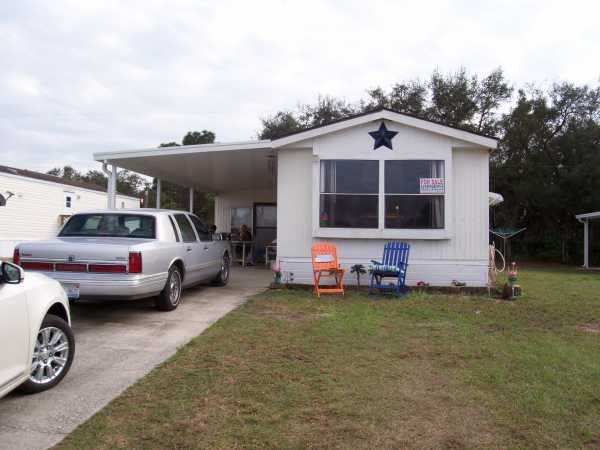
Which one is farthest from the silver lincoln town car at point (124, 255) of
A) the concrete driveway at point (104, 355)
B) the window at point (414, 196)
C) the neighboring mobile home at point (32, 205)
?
the neighboring mobile home at point (32, 205)

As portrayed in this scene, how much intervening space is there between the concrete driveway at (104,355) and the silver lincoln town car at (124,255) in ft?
1.38

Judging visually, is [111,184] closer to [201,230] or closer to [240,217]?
[201,230]

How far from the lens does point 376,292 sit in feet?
28.8

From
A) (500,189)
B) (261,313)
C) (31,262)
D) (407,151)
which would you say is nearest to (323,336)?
(261,313)

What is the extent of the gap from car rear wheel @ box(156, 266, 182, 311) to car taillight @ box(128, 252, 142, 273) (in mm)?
940

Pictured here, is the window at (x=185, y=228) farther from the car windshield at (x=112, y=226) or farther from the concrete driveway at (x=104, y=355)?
the concrete driveway at (x=104, y=355)

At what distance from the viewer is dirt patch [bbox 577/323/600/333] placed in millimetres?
6094

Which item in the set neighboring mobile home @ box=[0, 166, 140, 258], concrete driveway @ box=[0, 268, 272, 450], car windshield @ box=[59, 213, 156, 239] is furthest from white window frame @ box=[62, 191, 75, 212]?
car windshield @ box=[59, 213, 156, 239]

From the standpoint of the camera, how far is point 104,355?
475cm

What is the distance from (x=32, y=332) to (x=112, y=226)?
12.0 ft

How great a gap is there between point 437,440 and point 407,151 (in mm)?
6519

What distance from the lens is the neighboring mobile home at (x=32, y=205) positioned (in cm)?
1969

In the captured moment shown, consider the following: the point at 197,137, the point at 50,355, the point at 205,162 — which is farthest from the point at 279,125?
the point at 50,355

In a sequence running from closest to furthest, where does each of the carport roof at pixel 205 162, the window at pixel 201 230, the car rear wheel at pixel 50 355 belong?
the car rear wheel at pixel 50 355 → the window at pixel 201 230 → the carport roof at pixel 205 162
